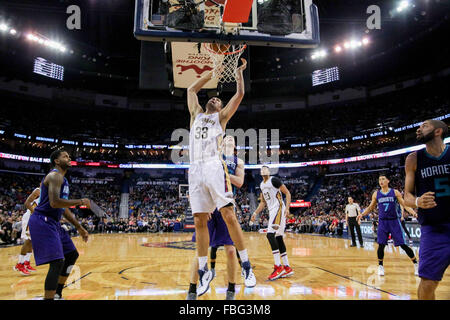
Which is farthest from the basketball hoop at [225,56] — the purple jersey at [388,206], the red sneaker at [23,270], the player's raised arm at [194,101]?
the red sneaker at [23,270]

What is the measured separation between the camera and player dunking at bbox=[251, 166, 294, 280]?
6590mm

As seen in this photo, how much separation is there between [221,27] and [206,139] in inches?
104

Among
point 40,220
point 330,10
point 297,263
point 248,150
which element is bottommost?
point 297,263

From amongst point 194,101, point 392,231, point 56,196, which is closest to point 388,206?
point 392,231

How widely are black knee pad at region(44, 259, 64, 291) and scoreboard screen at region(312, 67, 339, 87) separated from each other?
1369 inches

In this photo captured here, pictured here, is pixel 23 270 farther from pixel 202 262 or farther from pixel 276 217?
pixel 276 217

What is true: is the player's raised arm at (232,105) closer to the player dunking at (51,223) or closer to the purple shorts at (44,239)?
the player dunking at (51,223)

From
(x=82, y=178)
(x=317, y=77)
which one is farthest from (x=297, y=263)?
(x=82, y=178)

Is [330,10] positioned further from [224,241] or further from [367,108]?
[224,241]

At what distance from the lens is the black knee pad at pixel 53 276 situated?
3704 mm

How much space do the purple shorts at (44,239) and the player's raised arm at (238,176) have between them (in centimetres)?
252

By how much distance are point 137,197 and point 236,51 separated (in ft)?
106

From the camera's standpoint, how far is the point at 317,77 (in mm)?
35406

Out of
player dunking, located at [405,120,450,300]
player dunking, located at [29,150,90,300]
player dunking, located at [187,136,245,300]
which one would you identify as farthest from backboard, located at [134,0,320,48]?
player dunking, located at [405,120,450,300]
